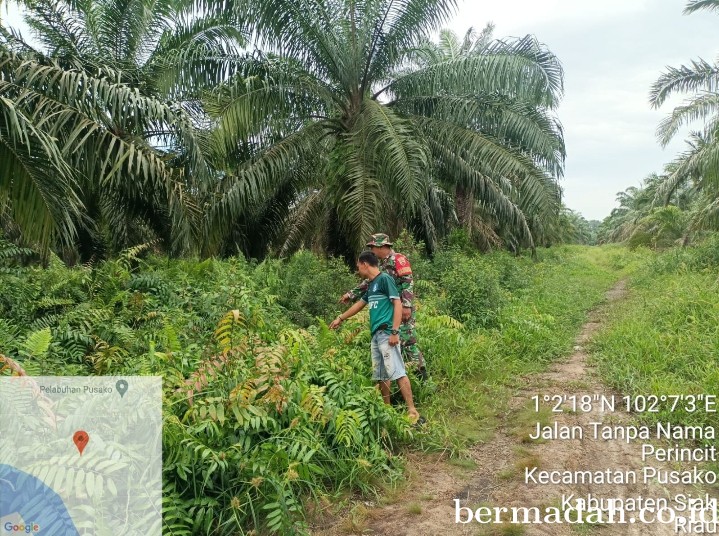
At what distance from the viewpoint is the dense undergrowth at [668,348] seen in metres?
4.81

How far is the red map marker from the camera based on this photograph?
2891 mm

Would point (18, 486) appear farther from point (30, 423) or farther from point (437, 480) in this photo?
point (437, 480)

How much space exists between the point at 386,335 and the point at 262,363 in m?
1.22

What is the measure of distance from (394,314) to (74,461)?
2506 millimetres

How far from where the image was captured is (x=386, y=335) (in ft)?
14.8

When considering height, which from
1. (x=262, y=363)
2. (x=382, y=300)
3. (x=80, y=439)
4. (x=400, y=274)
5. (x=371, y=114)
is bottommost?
(x=80, y=439)

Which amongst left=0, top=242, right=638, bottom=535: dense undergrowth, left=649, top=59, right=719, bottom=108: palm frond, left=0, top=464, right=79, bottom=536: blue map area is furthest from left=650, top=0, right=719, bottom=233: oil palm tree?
left=0, top=464, right=79, bottom=536: blue map area

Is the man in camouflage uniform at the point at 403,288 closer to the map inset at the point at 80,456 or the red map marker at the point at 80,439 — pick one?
the map inset at the point at 80,456

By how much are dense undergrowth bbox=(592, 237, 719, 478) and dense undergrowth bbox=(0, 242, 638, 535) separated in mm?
698

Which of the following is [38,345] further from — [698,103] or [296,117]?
[698,103]

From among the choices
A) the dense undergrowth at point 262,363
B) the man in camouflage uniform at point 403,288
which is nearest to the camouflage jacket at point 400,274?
the man in camouflage uniform at point 403,288

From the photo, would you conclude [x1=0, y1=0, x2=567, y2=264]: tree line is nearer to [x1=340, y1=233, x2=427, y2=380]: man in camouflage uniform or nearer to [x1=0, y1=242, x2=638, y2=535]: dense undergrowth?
[x1=0, y1=242, x2=638, y2=535]: dense undergrowth

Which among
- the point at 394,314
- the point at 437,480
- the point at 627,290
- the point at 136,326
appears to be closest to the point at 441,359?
the point at 394,314

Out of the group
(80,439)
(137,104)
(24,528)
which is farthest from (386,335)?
(137,104)
